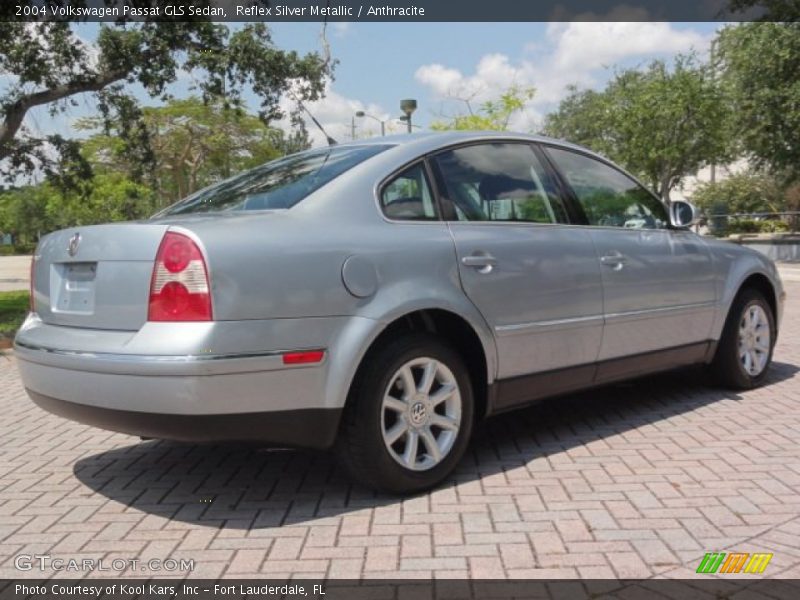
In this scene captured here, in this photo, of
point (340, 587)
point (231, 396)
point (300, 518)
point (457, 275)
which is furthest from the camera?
point (457, 275)

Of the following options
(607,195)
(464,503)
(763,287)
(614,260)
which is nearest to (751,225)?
(763,287)

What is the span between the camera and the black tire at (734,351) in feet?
18.5

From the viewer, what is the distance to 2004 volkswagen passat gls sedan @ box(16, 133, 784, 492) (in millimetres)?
3201

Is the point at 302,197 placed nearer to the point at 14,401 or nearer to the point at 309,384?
the point at 309,384

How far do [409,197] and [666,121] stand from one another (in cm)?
2971

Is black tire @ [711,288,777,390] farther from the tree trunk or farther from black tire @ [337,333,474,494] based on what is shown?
the tree trunk

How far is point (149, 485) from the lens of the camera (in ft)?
13.3

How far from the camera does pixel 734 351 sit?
5.65 metres

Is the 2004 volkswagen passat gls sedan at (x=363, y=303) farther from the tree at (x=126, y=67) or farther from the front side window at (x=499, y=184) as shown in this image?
the tree at (x=126, y=67)

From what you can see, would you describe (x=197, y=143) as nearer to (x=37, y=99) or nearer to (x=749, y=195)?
(x=37, y=99)

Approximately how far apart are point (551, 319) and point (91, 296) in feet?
7.43

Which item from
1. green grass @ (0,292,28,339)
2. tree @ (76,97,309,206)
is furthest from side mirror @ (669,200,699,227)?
tree @ (76,97,309,206)

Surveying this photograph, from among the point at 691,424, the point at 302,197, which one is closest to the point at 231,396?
the point at 302,197

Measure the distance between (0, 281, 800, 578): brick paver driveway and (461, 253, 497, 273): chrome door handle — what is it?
105cm
